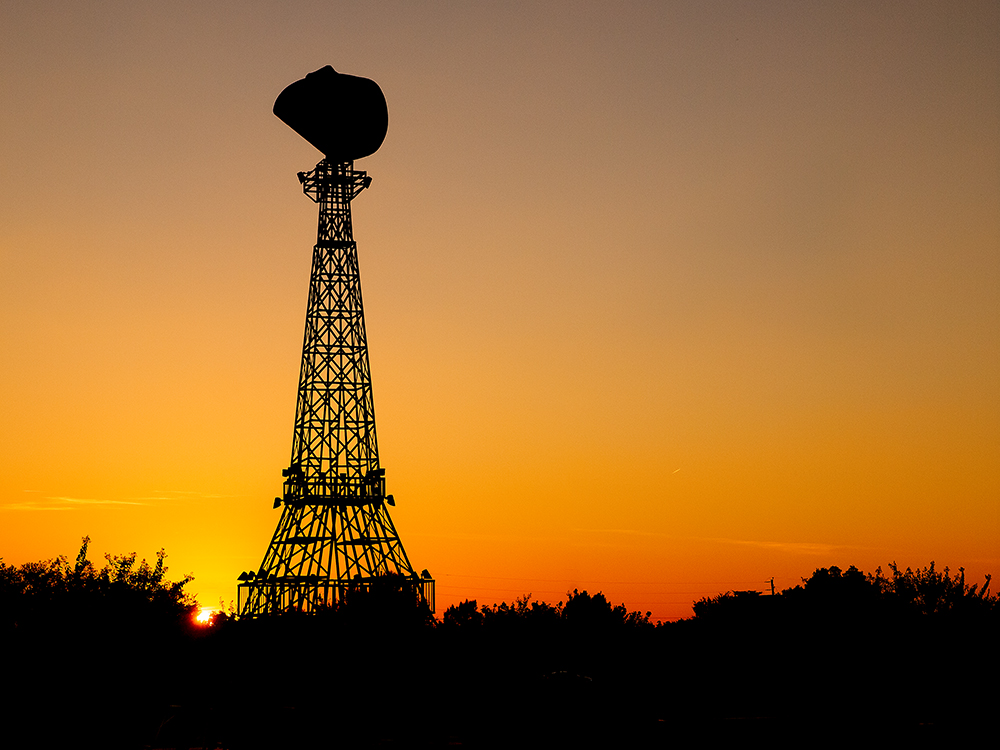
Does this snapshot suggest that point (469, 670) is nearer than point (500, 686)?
No

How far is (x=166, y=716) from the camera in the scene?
3497 centimetres

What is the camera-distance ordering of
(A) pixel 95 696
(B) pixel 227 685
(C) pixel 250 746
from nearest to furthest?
(C) pixel 250 746, (A) pixel 95 696, (B) pixel 227 685

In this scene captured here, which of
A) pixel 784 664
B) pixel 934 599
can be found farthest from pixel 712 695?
pixel 934 599

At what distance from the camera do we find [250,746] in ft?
94.9

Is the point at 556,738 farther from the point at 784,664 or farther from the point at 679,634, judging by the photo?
the point at 679,634

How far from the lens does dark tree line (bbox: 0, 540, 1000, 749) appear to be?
30438 millimetres

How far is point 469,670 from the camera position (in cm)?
4634

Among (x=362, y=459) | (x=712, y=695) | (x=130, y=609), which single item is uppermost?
(x=362, y=459)

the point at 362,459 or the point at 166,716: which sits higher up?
the point at 362,459

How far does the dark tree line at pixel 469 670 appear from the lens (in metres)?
30.4

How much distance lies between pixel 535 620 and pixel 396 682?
845 inches

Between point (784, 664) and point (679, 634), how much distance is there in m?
14.1

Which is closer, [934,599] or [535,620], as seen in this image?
[535,620]

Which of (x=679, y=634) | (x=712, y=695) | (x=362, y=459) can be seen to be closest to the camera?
(x=712, y=695)
